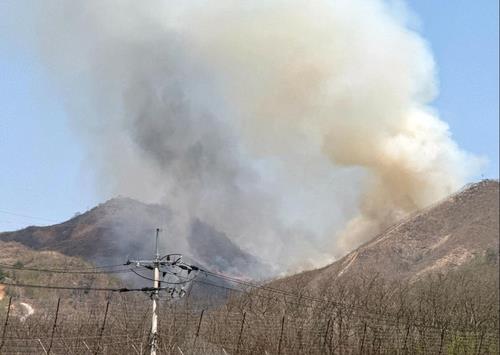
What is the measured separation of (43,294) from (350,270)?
4428cm

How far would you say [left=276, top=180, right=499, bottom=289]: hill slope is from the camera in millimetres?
101000

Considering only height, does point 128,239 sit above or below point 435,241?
below

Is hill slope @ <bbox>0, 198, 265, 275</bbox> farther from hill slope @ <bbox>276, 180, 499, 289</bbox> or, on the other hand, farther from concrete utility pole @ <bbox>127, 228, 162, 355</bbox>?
concrete utility pole @ <bbox>127, 228, 162, 355</bbox>

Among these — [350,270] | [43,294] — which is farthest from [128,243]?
[43,294]

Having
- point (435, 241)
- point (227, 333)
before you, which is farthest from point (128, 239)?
point (227, 333)

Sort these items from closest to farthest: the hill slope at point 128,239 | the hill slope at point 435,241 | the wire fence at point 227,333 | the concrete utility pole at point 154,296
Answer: the concrete utility pole at point 154,296, the wire fence at point 227,333, the hill slope at point 128,239, the hill slope at point 435,241

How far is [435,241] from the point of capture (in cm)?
11325

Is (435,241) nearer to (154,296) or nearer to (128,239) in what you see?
(128,239)

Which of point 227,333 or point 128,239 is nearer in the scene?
point 227,333

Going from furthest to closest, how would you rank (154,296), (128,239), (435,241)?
1. (435,241)
2. (128,239)
3. (154,296)

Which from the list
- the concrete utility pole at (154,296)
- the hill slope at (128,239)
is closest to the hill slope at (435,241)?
the hill slope at (128,239)

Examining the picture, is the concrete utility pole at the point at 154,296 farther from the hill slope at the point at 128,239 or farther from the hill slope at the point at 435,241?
the hill slope at the point at 435,241

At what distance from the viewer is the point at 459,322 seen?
2393 inches

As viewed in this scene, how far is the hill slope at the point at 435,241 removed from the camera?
101 meters
